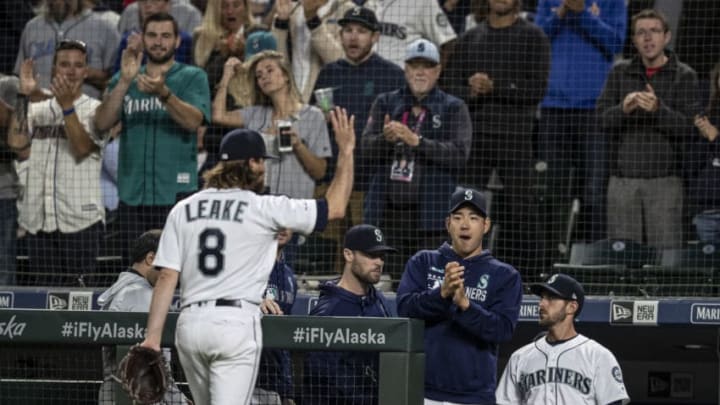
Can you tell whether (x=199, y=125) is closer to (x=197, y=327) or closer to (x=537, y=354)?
(x=537, y=354)

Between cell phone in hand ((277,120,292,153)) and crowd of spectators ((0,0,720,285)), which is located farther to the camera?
crowd of spectators ((0,0,720,285))

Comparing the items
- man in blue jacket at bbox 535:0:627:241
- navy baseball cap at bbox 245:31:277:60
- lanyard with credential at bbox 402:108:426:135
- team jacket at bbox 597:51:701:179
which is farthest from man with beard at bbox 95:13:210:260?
team jacket at bbox 597:51:701:179

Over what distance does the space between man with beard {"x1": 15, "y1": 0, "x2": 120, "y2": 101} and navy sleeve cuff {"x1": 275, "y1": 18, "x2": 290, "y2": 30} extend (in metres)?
1.28

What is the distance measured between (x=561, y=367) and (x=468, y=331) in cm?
87

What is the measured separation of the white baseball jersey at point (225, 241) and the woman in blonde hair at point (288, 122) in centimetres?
333

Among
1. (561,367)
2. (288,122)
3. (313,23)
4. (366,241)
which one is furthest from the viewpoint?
(313,23)

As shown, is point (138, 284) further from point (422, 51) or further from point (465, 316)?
point (422, 51)

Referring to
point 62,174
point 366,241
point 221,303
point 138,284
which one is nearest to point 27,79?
point 62,174

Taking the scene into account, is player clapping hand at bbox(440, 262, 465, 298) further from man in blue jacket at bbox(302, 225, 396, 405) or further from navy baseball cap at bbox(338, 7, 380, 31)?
navy baseball cap at bbox(338, 7, 380, 31)

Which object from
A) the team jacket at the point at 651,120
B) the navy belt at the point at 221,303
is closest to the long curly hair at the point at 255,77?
the team jacket at the point at 651,120

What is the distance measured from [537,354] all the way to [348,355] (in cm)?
119

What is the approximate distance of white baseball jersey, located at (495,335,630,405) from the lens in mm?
7086

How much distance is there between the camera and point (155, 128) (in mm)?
9523

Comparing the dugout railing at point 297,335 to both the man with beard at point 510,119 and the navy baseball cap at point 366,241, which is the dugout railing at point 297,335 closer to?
the navy baseball cap at point 366,241
